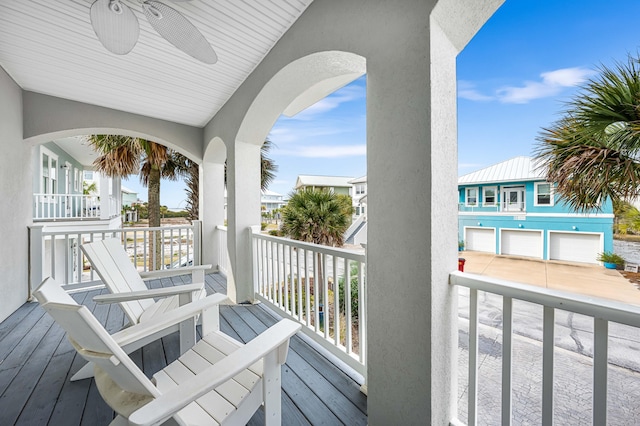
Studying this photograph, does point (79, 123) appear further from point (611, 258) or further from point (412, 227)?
point (611, 258)

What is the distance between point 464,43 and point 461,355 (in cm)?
284

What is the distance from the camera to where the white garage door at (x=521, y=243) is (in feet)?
16.4

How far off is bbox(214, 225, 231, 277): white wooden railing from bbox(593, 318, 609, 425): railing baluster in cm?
487

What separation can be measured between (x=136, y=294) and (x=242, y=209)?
5.87ft

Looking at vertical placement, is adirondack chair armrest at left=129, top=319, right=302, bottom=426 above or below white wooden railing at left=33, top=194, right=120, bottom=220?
below

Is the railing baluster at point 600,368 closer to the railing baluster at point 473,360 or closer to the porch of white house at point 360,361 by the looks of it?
the porch of white house at point 360,361

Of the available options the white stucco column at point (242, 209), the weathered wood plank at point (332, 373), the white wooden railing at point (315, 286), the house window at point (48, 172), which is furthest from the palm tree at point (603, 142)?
the house window at point (48, 172)

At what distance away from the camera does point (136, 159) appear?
683cm

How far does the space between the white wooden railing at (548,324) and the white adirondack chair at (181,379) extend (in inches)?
34.9

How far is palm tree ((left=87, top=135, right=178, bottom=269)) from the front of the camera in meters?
6.27

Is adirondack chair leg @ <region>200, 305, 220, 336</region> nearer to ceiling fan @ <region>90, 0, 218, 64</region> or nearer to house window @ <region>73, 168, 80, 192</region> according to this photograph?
ceiling fan @ <region>90, 0, 218, 64</region>

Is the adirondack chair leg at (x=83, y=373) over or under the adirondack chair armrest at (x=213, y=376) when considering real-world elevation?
under

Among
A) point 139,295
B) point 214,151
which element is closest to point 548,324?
point 139,295

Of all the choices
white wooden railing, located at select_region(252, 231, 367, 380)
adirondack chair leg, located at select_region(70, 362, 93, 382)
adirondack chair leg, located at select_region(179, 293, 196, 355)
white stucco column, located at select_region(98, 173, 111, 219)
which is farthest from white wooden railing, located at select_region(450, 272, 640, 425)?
white stucco column, located at select_region(98, 173, 111, 219)
